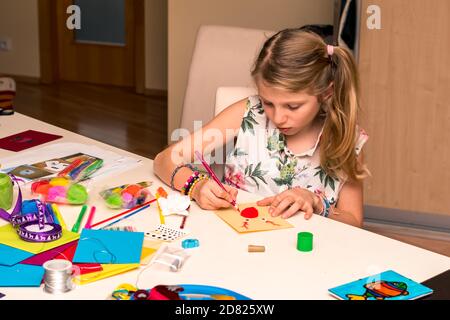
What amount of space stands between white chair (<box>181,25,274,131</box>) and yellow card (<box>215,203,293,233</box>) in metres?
0.70

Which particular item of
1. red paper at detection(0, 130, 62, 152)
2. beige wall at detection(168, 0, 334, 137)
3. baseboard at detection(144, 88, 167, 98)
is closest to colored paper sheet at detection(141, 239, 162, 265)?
red paper at detection(0, 130, 62, 152)

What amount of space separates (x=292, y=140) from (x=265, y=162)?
0.10m

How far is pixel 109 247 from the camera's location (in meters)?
1.58

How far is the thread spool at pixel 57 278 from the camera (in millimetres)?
1394

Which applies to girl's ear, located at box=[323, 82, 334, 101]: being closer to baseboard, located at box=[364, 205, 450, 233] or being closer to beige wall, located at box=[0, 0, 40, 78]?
baseboard, located at box=[364, 205, 450, 233]

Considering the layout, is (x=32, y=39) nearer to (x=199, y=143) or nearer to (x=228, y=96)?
(x=228, y=96)

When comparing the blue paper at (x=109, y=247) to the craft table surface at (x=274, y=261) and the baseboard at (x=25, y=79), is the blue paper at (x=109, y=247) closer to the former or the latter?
the craft table surface at (x=274, y=261)

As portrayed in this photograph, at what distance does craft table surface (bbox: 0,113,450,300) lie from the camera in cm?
144

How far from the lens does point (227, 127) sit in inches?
86.0

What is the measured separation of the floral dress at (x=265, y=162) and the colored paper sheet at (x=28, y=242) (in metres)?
0.67

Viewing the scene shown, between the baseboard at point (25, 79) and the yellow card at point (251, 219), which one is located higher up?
the yellow card at point (251, 219)

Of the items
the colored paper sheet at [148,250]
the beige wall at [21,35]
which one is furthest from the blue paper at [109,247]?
the beige wall at [21,35]

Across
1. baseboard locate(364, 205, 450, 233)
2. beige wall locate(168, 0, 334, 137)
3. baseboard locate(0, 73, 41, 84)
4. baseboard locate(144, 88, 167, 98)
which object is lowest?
baseboard locate(364, 205, 450, 233)

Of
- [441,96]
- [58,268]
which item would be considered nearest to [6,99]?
[58,268]
